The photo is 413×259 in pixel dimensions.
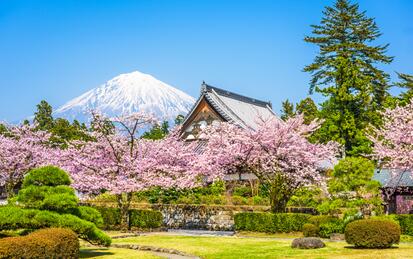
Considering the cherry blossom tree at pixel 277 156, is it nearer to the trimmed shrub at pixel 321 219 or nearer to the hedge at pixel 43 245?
the trimmed shrub at pixel 321 219

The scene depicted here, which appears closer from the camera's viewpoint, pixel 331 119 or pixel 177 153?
pixel 177 153

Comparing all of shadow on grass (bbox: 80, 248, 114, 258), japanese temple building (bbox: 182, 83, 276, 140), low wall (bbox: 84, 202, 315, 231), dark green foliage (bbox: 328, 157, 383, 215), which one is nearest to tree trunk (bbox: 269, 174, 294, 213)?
low wall (bbox: 84, 202, 315, 231)

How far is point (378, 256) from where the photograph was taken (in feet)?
64.4

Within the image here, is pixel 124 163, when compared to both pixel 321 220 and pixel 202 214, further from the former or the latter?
pixel 321 220

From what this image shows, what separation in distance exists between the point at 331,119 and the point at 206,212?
19.7 metres

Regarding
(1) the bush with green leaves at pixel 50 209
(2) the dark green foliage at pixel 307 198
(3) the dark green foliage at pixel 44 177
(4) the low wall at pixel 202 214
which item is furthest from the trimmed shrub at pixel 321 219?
(3) the dark green foliage at pixel 44 177

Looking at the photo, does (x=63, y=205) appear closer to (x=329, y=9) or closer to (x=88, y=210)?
(x=88, y=210)

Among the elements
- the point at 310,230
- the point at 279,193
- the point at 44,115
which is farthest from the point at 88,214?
the point at 44,115

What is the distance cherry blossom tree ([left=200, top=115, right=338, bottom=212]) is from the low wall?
270cm

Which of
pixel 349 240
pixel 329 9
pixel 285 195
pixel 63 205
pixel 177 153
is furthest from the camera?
pixel 329 9

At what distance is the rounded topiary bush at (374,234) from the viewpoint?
879 inches

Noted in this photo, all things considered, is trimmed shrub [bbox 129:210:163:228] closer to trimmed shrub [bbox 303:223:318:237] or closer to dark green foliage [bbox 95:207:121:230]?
dark green foliage [bbox 95:207:121:230]

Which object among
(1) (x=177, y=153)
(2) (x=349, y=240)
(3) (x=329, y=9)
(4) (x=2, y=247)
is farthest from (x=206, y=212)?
(3) (x=329, y=9)

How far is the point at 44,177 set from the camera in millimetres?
20094
